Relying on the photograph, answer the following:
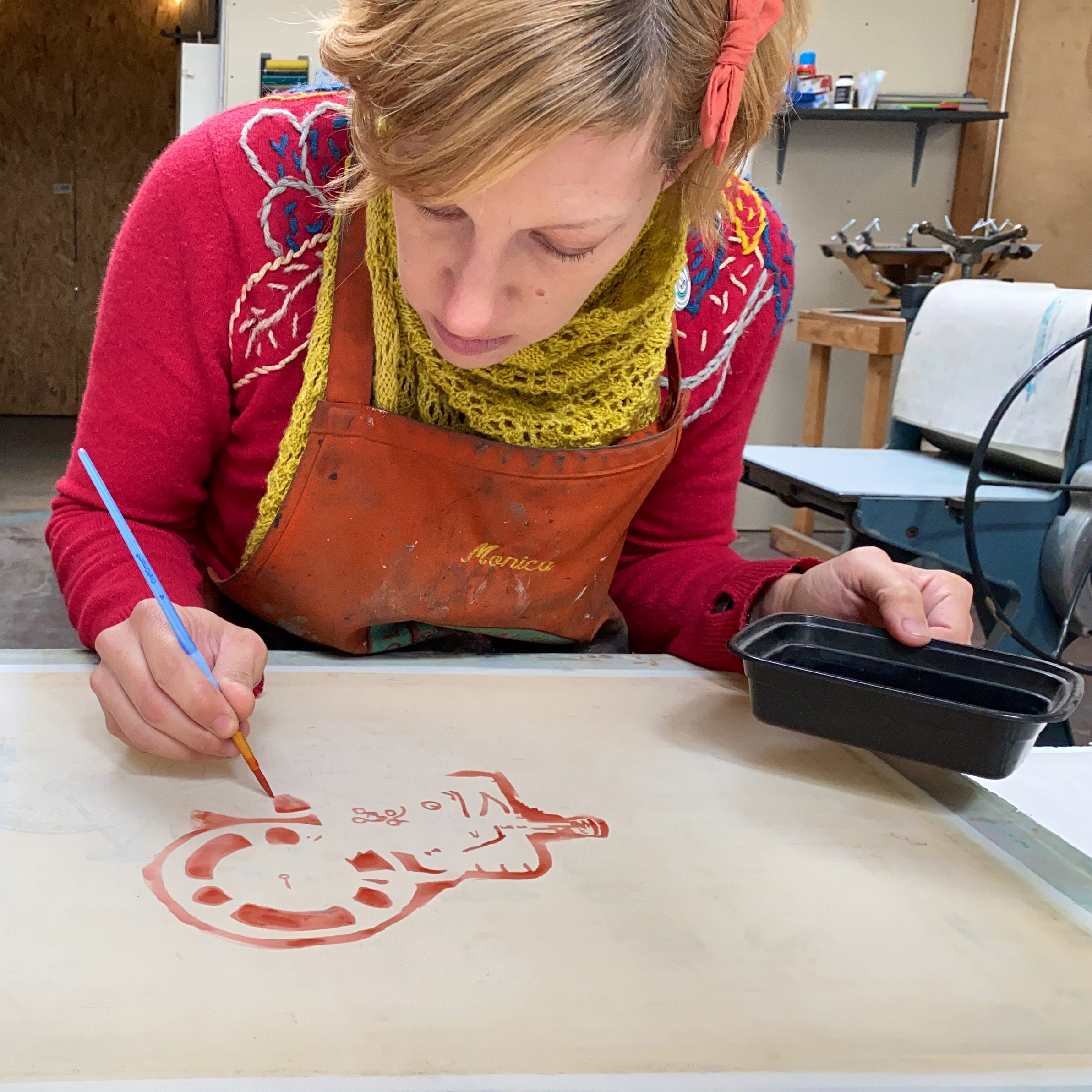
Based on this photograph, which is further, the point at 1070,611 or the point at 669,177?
the point at 1070,611

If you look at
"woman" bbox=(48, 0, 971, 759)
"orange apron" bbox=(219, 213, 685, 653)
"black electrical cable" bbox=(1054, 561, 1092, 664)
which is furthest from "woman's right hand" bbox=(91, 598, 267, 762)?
"black electrical cable" bbox=(1054, 561, 1092, 664)

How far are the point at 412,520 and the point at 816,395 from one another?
9.33 ft

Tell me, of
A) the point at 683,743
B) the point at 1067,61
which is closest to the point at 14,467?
the point at 1067,61

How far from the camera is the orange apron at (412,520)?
84 centimetres

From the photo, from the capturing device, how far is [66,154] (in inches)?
223

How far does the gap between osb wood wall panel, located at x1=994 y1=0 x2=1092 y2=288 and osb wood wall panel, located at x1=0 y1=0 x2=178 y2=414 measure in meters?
4.20

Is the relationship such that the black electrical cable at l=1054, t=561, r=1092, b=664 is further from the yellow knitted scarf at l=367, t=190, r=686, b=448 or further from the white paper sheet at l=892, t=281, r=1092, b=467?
the yellow knitted scarf at l=367, t=190, r=686, b=448

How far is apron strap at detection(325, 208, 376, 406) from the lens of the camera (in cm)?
83

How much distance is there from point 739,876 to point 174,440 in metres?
0.56

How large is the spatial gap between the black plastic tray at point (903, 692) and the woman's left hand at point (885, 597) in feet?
0.07

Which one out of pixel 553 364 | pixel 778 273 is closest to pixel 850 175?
pixel 778 273

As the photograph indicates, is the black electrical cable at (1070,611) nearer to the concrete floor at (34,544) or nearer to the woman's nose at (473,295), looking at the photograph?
the concrete floor at (34,544)

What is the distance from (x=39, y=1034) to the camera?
438 millimetres

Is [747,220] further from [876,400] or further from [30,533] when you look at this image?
[30,533]
